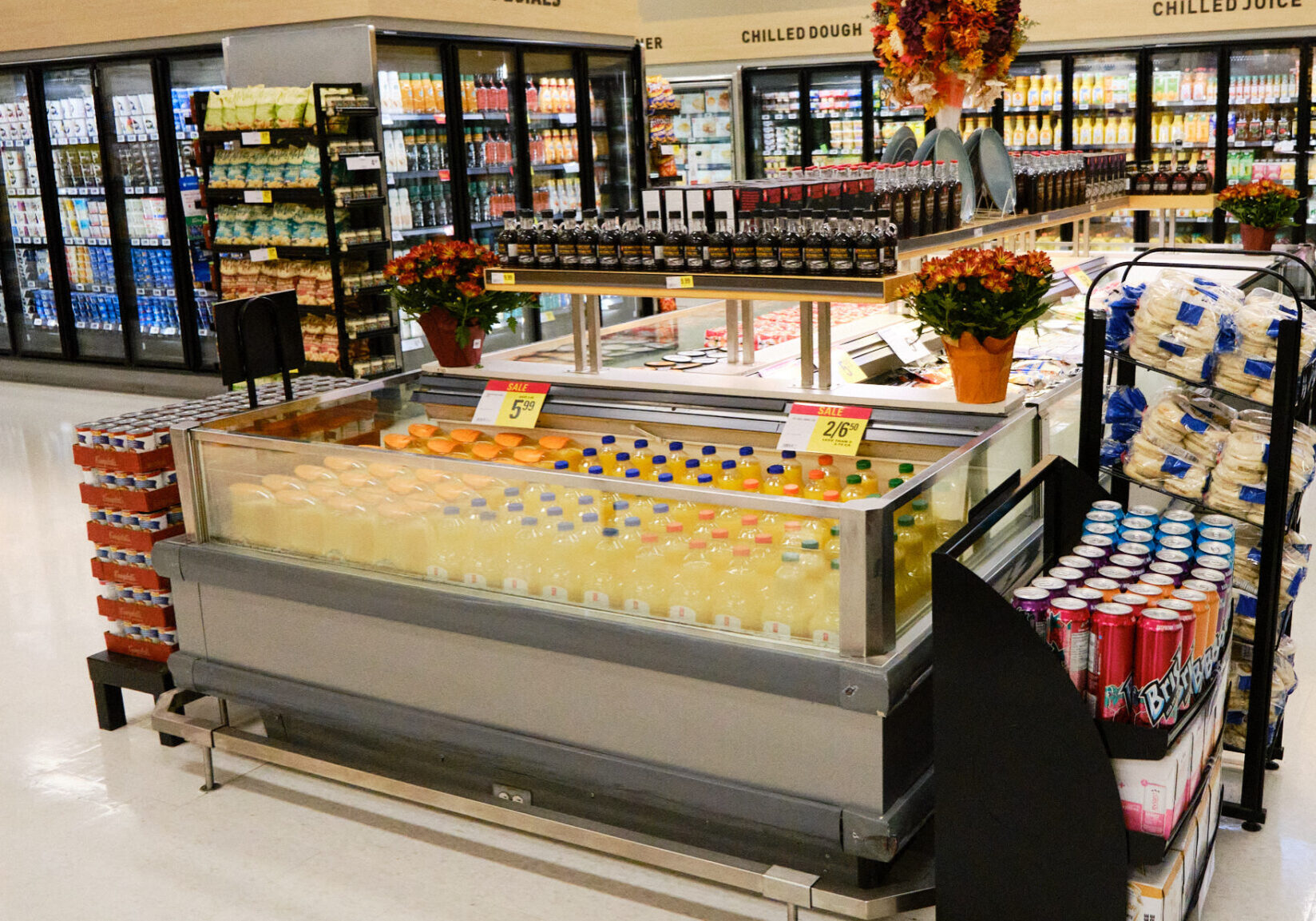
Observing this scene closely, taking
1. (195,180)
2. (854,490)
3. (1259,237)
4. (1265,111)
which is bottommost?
(854,490)

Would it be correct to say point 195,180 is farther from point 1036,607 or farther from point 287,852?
point 1036,607

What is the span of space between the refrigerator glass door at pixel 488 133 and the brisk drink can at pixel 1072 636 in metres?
6.04

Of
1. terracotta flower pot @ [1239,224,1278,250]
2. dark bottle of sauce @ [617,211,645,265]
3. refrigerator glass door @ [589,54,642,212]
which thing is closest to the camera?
dark bottle of sauce @ [617,211,645,265]

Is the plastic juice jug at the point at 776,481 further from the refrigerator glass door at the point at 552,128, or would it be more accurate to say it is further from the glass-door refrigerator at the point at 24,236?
the glass-door refrigerator at the point at 24,236

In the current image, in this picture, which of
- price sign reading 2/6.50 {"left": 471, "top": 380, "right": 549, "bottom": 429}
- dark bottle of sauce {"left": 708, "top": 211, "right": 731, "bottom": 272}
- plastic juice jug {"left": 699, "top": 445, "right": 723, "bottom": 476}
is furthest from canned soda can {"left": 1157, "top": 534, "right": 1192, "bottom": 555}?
price sign reading 2/6.50 {"left": 471, "top": 380, "right": 549, "bottom": 429}

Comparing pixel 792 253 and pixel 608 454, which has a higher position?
pixel 792 253

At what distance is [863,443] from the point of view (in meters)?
3.19

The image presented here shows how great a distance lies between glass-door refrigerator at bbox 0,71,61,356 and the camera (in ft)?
30.8

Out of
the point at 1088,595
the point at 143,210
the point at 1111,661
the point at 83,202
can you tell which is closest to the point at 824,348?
the point at 1088,595

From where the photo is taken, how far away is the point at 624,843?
2.78 metres

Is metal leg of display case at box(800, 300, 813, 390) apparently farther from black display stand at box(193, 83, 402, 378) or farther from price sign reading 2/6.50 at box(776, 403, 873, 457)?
black display stand at box(193, 83, 402, 378)

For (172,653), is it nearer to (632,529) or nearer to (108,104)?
(632,529)

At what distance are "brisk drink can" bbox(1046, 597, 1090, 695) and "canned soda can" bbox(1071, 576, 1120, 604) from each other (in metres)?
0.09

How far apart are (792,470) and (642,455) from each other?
19.3 inches
